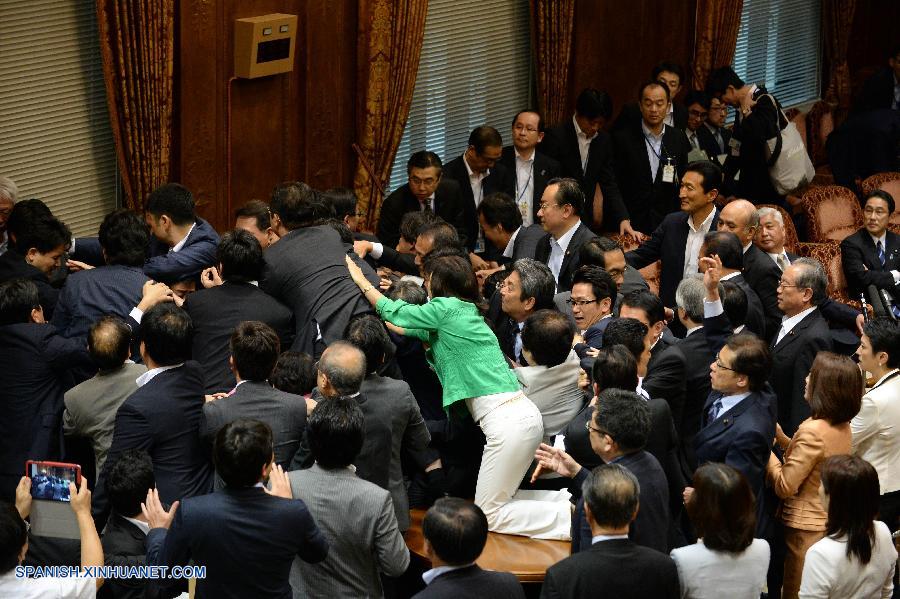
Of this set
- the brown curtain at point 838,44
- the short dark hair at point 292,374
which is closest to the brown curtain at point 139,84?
the short dark hair at point 292,374

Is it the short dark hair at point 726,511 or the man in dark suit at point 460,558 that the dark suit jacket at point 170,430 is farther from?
the short dark hair at point 726,511

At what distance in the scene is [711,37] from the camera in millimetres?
11641

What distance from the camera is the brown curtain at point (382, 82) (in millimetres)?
8781

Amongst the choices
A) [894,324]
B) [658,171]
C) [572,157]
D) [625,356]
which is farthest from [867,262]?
[625,356]

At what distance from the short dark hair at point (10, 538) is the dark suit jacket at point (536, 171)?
5.47 metres

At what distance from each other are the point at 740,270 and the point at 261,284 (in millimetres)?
2678

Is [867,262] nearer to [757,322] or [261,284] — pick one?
[757,322]

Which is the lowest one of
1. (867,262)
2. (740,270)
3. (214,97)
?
(867,262)

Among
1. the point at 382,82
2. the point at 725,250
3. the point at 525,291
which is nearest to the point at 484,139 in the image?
the point at 382,82

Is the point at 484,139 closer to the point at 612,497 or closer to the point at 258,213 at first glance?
the point at 258,213

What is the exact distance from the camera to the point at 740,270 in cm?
713

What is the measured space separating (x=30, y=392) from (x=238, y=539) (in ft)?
6.36

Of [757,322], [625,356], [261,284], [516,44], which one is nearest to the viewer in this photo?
[625,356]

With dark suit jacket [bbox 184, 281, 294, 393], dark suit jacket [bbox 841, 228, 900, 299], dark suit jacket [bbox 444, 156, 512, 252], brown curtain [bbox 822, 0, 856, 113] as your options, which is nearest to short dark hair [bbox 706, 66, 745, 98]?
dark suit jacket [bbox 841, 228, 900, 299]
